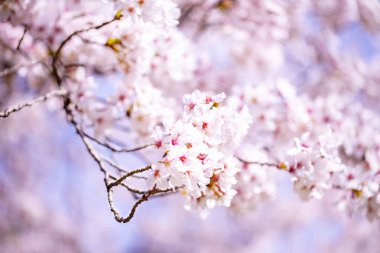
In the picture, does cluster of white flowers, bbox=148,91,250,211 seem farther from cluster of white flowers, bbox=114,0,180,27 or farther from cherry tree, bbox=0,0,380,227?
cluster of white flowers, bbox=114,0,180,27

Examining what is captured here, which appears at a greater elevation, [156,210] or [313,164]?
[313,164]

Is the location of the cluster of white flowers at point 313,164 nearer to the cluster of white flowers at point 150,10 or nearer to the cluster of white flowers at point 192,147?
the cluster of white flowers at point 192,147

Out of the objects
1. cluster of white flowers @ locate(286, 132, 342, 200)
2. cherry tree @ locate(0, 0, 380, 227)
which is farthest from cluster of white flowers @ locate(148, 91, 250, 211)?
cluster of white flowers @ locate(286, 132, 342, 200)

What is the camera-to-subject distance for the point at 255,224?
13.5 m

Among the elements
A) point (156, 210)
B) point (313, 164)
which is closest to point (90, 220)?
point (156, 210)

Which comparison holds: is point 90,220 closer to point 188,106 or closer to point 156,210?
point 156,210

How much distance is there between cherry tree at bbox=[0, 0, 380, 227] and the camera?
2.14m

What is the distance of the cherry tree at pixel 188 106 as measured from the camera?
2.14 m

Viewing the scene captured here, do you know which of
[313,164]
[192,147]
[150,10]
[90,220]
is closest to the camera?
[192,147]

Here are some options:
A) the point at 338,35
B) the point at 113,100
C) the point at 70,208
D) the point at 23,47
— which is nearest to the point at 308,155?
the point at 113,100

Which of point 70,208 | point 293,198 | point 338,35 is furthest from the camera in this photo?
point 293,198

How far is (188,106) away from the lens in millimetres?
2166

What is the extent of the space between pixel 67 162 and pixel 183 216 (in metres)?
4.91

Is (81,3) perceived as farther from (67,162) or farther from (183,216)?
(183,216)
